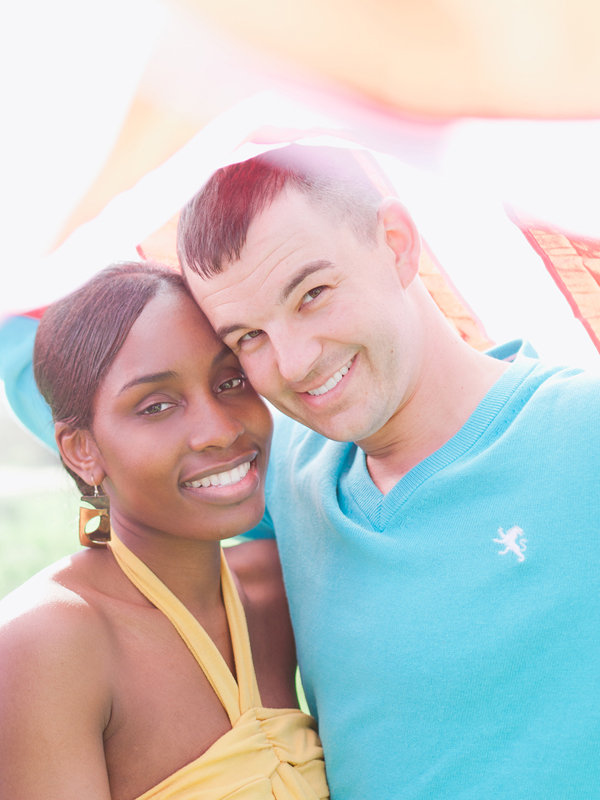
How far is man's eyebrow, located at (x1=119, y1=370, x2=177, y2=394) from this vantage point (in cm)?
154

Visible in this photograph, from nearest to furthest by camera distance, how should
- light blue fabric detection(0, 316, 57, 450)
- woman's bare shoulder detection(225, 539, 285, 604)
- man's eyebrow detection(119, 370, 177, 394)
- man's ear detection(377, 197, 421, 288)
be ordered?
man's eyebrow detection(119, 370, 177, 394)
man's ear detection(377, 197, 421, 288)
light blue fabric detection(0, 316, 57, 450)
woman's bare shoulder detection(225, 539, 285, 604)

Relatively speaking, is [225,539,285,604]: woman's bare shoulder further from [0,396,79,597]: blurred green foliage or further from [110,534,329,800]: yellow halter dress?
[0,396,79,597]: blurred green foliage

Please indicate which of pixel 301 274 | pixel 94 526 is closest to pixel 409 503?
pixel 301 274

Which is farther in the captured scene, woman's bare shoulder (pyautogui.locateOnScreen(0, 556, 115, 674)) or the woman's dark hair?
the woman's dark hair

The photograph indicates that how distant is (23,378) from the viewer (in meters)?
1.96

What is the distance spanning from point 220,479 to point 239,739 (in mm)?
471

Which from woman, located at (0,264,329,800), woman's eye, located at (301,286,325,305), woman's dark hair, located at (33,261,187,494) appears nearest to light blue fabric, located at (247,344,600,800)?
woman, located at (0,264,329,800)

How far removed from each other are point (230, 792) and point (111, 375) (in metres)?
0.76

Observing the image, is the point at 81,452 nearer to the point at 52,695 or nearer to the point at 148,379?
the point at 148,379

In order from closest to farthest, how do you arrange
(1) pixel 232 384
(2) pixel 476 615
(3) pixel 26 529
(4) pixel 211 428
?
1. (2) pixel 476 615
2. (4) pixel 211 428
3. (1) pixel 232 384
4. (3) pixel 26 529

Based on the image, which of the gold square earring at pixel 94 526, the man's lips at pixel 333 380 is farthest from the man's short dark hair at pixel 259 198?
the gold square earring at pixel 94 526

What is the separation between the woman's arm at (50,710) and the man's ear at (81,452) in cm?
30

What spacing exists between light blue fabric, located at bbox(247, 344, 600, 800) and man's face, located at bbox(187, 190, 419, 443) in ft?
0.60

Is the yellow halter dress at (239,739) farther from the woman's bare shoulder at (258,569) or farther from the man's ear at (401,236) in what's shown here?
the man's ear at (401,236)
